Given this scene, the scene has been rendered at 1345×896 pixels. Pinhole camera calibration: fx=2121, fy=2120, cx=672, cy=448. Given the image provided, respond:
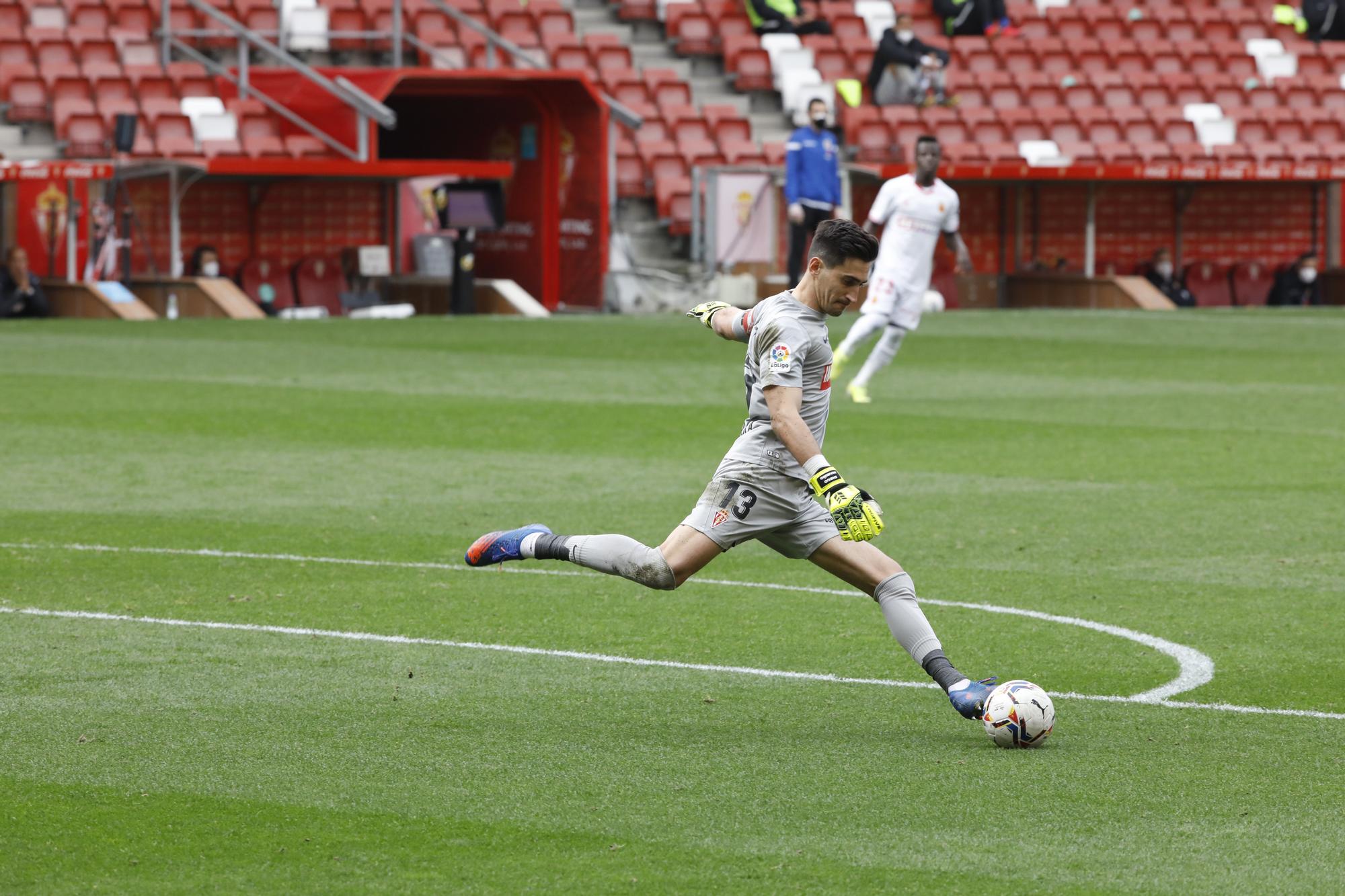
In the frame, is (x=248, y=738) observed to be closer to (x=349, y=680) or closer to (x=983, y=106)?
(x=349, y=680)

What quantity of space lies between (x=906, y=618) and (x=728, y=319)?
1.16 metres

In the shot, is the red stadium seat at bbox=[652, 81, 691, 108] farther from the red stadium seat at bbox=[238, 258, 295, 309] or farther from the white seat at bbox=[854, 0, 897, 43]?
the red stadium seat at bbox=[238, 258, 295, 309]

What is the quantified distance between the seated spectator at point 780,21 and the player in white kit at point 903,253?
16.3 meters

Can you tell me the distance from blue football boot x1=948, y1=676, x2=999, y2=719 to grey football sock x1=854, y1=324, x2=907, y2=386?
433 inches

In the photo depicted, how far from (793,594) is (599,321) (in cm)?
1749

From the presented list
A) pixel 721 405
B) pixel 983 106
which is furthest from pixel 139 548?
pixel 983 106

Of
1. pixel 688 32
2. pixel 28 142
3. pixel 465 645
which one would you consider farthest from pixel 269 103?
pixel 465 645

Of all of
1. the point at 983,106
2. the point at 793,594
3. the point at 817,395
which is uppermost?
the point at 983,106

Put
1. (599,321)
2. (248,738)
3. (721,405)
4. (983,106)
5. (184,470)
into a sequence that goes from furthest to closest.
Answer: (983,106) → (599,321) → (721,405) → (184,470) → (248,738)

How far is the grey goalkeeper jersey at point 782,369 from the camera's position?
6391mm

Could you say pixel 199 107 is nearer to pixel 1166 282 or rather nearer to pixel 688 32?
pixel 688 32

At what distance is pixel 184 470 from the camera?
1288 cm

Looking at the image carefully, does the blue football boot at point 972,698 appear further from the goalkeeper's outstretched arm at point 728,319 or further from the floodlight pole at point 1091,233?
the floodlight pole at point 1091,233

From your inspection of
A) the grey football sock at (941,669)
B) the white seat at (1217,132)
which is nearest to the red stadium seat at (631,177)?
the white seat at (1217,132)
